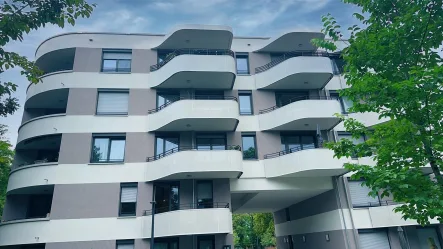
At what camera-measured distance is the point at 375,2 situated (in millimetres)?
8320

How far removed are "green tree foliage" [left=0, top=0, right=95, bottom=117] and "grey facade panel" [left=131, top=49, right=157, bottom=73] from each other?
10514mm

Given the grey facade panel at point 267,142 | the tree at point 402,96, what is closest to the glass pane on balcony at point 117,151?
the grey facade panel at point 267,142

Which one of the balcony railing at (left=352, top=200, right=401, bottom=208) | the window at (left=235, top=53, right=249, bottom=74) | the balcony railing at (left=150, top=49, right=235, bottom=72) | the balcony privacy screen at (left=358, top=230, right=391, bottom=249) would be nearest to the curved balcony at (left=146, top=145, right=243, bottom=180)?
the balcony railing at (left=150, top=49, right=235, bottom=72)

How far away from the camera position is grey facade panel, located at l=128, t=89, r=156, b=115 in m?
16.7

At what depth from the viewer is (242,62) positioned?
1925 centimetres

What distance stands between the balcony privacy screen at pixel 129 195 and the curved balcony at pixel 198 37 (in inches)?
348

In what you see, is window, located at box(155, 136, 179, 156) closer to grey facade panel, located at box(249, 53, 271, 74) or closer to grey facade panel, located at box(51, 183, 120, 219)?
grey facade panel, located at box(51, 183, 120, 219)

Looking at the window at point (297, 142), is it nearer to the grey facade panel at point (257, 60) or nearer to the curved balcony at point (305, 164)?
the curved balcony at point (305, 164)

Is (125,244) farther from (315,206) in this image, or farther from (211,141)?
(315,206)

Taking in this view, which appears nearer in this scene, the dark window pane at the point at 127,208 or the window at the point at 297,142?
the dark window pane at the point at 127,208

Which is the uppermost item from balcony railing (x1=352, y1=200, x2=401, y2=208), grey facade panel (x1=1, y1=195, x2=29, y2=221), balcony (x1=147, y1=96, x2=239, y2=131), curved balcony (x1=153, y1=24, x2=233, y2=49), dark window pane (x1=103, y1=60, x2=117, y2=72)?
curved balcony (x1=153, y1=24, x2=233, y2=49)

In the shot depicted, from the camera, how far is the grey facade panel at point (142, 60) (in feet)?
58.3

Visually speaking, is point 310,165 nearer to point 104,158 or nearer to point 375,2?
point 375,2

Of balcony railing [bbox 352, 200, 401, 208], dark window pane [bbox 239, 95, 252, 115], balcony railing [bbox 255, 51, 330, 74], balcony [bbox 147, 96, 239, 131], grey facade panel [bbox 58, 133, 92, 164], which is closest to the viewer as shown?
grey facade panel [bbox 58, 133, 92, 164]
